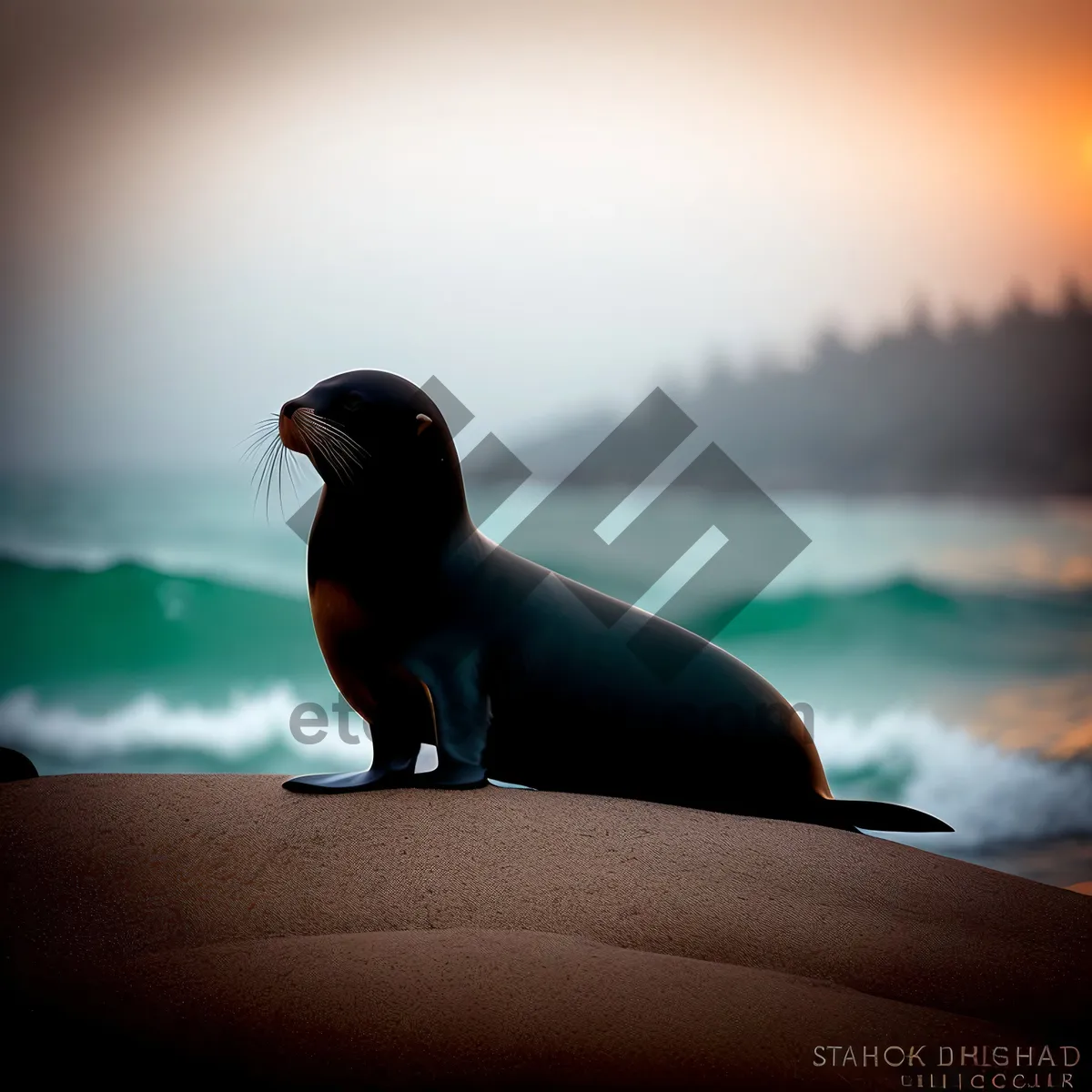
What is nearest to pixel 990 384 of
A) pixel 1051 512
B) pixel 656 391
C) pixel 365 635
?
pixel 1051 512

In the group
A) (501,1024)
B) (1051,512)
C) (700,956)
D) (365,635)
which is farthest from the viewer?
(1051,512)

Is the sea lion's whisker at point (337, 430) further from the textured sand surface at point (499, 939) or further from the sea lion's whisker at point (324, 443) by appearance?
the textured sand surface at point (499, 939)

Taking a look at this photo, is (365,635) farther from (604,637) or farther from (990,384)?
(990,384)

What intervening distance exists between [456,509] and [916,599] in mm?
2005

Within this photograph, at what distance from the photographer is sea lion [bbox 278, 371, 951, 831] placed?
2.29 metres

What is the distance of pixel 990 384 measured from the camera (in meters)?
3.81

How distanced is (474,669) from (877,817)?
3.33ft

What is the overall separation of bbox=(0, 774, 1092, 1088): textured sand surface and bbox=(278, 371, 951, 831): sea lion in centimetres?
16

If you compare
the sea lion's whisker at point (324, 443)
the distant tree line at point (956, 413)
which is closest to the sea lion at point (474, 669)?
the sea lion's whisker at point (324, 443)

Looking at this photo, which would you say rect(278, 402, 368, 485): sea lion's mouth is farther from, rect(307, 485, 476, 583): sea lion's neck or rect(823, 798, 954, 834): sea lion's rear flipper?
rect(823, 798, 954, 834): sea lion's rear flipper

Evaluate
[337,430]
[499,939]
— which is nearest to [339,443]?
[337,430]

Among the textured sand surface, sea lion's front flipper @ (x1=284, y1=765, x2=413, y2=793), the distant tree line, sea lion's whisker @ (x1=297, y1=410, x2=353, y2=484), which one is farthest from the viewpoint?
the distant tree line

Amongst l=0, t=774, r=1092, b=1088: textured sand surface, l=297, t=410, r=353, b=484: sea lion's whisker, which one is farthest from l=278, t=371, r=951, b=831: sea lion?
l=0, t=774, r=1092, b=1088: textured sand surface

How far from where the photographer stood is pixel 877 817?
2395mm
